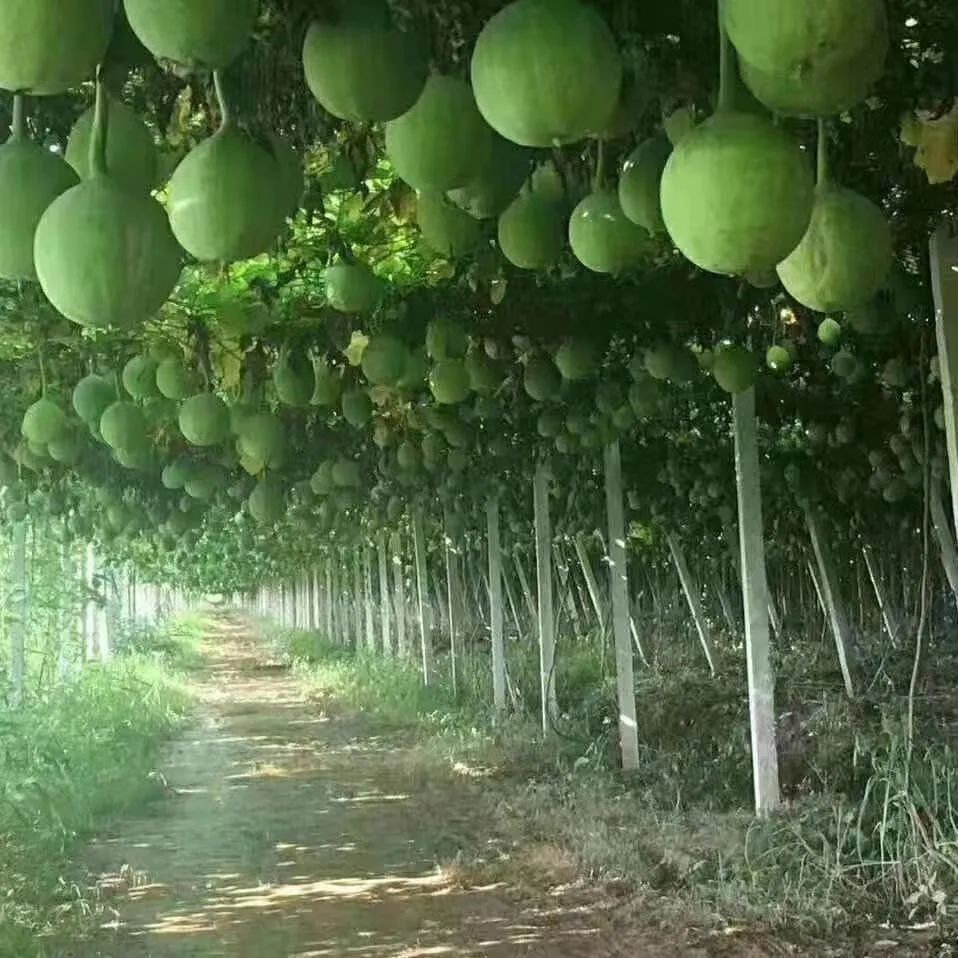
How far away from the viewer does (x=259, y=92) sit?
2.19 m

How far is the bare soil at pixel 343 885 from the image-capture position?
5820 millimetres

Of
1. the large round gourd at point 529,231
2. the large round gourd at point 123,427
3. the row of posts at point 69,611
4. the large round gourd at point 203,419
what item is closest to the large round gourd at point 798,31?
the large round gourd at point 529,231

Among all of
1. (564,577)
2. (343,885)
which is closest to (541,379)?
(343,885)

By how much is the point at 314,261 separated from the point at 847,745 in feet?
15.5

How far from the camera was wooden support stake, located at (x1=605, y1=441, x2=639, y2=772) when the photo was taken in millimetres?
9047

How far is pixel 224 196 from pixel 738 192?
0.70 m

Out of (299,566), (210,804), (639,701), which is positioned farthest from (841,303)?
(299,566)

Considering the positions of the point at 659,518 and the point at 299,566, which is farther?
the point at 299,566

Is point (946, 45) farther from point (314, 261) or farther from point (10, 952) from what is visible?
point (10, 952)

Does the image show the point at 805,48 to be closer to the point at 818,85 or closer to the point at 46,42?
A: the point at 818,85

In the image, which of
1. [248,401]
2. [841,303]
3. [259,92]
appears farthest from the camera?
[248,401]

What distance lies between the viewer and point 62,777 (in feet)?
30.9

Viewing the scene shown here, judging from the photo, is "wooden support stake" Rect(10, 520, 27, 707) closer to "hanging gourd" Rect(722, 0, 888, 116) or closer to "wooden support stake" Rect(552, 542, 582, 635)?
"wooden support stake" Rect(552, 542, 582, 635)

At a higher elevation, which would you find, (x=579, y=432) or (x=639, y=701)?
(x=579, y=432)
